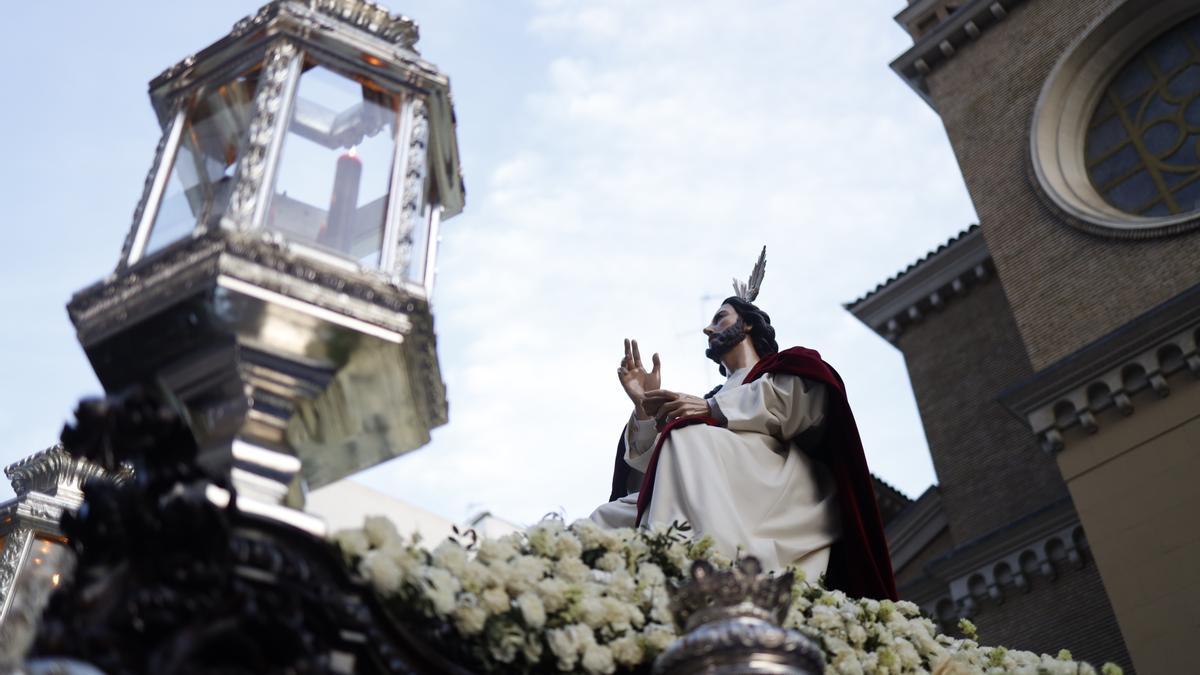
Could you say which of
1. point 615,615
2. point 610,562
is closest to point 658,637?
point 615,615

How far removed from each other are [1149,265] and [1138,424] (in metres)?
2.22

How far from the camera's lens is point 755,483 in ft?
18.0

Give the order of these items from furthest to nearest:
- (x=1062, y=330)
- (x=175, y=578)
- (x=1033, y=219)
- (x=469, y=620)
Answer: (x=1033, y=219) < (x=1062, y=330) < (x=469, y=620) < (x=175, y=578)

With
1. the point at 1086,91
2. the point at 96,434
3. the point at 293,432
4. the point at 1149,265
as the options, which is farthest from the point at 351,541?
the point at 1086,91

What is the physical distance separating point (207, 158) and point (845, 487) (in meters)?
3.21

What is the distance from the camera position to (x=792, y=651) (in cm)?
295

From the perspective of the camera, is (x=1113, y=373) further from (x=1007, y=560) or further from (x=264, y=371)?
(x=264, y=371)

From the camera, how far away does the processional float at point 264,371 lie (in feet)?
7.86

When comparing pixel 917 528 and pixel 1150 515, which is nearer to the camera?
pixel 1150 515

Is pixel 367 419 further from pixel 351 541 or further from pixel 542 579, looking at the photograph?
pixel 542 579

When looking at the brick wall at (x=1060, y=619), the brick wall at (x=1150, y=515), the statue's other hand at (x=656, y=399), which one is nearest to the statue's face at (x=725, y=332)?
the statue's other hand at (x=656, y=399)

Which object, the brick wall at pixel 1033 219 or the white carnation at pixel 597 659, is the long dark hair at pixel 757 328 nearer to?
the white carnation at pixel 597 659

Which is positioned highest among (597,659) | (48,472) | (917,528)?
(917,528)

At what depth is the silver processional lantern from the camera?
2928 mm
